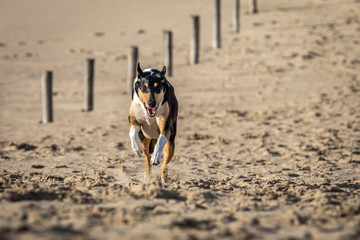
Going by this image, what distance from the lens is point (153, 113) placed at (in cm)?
570

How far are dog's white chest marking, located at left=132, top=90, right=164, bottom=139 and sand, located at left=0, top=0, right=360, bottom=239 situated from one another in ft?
1.75

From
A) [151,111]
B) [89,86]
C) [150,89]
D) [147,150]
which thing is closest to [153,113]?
[151,111]

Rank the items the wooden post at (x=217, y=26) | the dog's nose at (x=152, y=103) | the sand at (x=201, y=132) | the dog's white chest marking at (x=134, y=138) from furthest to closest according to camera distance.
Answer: the wooden post at (x=217, y=26)
the dog's white chest marking at (x=134, y=138)
the dog's nose at (x=152, y=103)
the sand at (x=201, y=132)

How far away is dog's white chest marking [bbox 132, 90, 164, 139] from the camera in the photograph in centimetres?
580

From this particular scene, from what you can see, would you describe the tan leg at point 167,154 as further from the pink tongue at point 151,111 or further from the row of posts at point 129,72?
the row of posts at point 129,72

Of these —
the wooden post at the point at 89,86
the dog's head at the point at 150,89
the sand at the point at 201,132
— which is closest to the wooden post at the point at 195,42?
the sand at the point at 201,132

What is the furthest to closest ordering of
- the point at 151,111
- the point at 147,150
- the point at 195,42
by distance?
the point at 195,42 → the point at 147,150 → the point at 151,111

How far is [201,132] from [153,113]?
408 centimetres

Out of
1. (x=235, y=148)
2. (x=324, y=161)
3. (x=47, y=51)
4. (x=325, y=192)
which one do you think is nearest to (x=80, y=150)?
(x=235, y=148)

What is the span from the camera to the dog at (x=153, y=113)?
5.65m

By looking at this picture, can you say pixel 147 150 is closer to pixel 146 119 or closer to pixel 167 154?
pixel 167 154

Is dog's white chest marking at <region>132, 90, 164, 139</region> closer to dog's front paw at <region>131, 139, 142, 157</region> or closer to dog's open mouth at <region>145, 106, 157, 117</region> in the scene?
dog's open mouth at <region>145, 106, 157, 117</region>

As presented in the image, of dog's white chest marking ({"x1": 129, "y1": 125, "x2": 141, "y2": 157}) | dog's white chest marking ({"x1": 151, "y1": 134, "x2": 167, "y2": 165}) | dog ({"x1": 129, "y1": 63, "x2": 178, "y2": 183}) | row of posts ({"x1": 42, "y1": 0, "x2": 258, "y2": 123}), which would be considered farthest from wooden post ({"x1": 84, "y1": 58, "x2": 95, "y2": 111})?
dog's white chest marking ({"x1": 151, "y1": 134, "x2": 167, "y2": 165})

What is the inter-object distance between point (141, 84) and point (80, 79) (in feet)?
28.4
